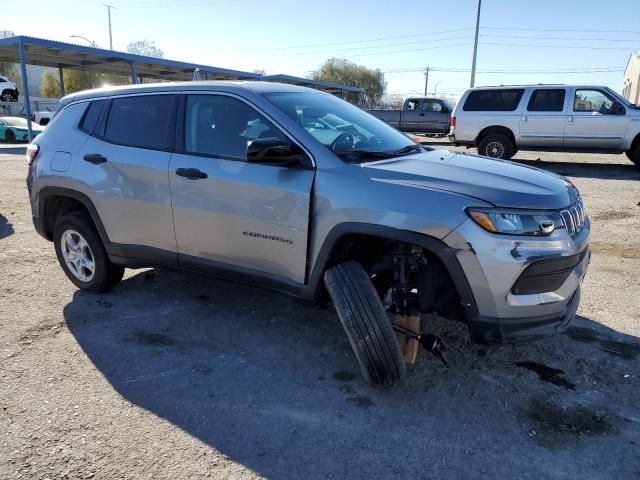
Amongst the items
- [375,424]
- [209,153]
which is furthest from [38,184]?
[375,424]

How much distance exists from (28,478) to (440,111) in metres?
21.3

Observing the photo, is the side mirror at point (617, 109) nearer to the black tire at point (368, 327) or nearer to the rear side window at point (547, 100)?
the rear side window at point (547, 100)

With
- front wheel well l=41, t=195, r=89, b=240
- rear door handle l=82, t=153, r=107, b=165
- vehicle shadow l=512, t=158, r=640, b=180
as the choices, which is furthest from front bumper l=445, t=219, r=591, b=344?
vehicle shadow l=512, t=158, r=640, b=180

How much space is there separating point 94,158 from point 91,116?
43 cm

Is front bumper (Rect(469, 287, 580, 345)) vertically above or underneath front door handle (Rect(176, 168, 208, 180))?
underneath

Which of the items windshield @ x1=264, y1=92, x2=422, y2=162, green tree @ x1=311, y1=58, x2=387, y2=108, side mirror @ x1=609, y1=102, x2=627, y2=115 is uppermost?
green tree @ x1=311, y1=58, x2=387, y2=108

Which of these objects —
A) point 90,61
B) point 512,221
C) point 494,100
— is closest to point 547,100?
point 494,100

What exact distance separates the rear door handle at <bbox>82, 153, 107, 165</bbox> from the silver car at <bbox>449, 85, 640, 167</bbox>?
36.9ft

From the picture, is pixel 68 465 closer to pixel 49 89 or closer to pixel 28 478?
pixel 28 478

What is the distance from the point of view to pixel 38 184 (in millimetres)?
4449

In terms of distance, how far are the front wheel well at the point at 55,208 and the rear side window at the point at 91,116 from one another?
66 cm

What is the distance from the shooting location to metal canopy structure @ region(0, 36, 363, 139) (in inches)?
759

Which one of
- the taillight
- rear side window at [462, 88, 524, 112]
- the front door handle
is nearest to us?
the front door handle

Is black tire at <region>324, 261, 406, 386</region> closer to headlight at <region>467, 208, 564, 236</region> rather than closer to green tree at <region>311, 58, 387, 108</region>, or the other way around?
headlight at <region>467, 208, 564, 236</region>
